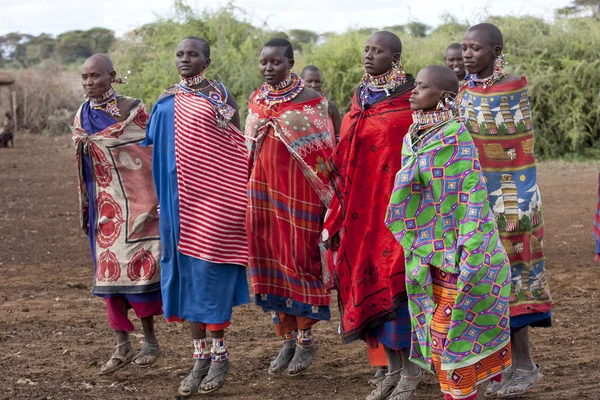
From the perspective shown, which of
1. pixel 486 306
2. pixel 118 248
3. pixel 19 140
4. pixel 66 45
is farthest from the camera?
pixel 66 45

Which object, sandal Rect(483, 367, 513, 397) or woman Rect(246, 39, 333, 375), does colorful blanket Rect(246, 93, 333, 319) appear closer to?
woman Rect(246, 39, 333, 375)

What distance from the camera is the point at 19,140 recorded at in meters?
25.8

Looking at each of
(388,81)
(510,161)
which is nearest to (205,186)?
(388,81)

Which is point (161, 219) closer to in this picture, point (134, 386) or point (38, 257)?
point (134, 386)

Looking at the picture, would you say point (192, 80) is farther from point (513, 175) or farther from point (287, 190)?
point (513, 175)

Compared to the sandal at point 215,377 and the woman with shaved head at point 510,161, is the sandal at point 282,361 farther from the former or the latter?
the woman with shaved head at point 510,161

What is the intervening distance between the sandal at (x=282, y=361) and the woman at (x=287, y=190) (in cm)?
11

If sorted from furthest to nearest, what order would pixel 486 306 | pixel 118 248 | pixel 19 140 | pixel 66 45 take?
pixel 66 45
pixel 19 140
pixel 118 248
pixel 486 306

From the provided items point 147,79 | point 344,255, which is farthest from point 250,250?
point 147,79

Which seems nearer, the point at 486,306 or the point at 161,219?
the point at 486,306

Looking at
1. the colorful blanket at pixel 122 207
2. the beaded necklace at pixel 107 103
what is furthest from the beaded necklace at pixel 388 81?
the beaded necklace at pixel 107 103

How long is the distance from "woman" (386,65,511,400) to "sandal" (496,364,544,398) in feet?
2.81

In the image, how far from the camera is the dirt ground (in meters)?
5.70

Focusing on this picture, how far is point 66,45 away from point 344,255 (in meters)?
60.3
